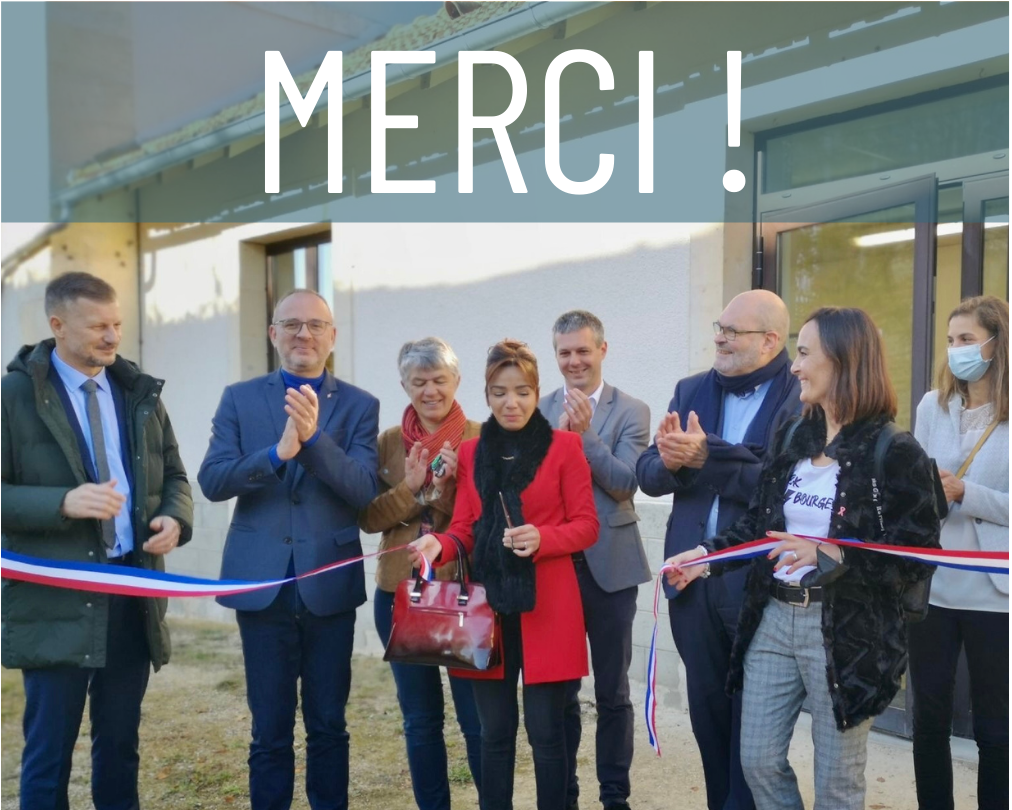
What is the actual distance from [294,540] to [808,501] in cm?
186

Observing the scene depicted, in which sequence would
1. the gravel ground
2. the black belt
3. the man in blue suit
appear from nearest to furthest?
1. the black belt
2. the man in blue suit
3. the gravel ground

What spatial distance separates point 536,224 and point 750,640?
3.91m

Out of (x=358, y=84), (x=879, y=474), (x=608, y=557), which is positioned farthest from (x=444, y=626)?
(x=358, y=84)

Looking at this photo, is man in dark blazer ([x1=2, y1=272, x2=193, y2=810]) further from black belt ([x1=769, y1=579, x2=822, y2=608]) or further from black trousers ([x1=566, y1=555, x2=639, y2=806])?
black belt ([x1=769, y1=579, x2=822, y2=608])

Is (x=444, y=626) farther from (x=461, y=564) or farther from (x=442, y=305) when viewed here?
(x=442, y=305)

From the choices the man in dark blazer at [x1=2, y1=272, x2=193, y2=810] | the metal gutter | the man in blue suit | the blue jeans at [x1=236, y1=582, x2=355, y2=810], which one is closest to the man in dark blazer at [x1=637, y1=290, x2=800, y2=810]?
the man in blue suit

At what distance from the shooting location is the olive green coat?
3389 millimetres

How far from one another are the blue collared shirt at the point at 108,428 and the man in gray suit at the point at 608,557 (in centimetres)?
166

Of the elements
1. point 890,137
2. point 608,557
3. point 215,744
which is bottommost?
point 215,744

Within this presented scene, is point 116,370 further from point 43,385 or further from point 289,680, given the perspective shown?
point 289,680

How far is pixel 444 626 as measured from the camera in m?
3.37

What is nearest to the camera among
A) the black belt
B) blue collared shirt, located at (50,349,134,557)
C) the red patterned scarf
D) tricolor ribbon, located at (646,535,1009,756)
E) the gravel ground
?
tricolor ribbon, located at (646,535,1009,756)

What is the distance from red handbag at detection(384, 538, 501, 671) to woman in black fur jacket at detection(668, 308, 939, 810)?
2.62 ft

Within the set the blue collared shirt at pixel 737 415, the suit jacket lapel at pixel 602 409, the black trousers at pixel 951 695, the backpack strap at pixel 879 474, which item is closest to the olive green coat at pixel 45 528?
the suit jacket lapel at pixel 602 409
